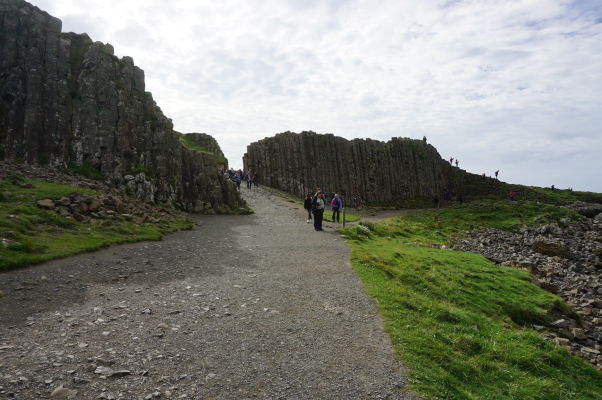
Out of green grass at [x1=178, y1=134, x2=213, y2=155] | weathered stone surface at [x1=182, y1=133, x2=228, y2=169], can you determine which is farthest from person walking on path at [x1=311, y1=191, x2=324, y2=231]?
weathered stone surface at [x1=182, y1=133, x2=228, y2=169]

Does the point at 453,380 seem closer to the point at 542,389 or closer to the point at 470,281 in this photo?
the point at 542,389

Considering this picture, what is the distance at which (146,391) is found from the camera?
22.4 ft

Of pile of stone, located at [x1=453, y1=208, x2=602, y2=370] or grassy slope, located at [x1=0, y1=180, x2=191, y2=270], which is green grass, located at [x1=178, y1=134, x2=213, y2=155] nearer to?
grassy slope, located at [x1=0, y1=180, x2=191, y2=270]

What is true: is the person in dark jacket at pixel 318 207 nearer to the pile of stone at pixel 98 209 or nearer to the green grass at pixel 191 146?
the pile of stone at pixel 98 209

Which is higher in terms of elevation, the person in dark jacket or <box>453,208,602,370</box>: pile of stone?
the person in dark jacket

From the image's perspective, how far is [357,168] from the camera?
72.1 meters

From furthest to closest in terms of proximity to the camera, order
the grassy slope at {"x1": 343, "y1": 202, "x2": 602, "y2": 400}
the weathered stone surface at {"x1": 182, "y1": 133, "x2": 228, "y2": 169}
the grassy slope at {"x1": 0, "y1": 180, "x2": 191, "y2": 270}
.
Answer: the weathered stone surface at {"x1": 182, "y1": 133, "x2": 228, "y2": 169}, the grassy slope at {"x1": 0, "y1": 180, "x2": 191, "y2": 270}, the grassy slope at {"x1": 343, "y1": 202, "x2": 602, "y2": 400}

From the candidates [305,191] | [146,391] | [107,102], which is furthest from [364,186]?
[146,391]

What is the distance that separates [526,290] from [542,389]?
10471 millimetres

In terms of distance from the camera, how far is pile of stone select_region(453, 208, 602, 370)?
14555 mm

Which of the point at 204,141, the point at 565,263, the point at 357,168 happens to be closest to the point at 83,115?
the point at 204,141

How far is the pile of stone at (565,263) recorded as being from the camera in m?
14.6

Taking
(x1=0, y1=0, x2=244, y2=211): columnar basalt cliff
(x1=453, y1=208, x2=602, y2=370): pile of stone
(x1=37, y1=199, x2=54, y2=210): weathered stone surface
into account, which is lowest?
(x1=453, y1=208, x2=602, y2=370): pile of stone

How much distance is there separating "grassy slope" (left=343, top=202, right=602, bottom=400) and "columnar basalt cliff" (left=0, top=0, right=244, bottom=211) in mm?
20755
